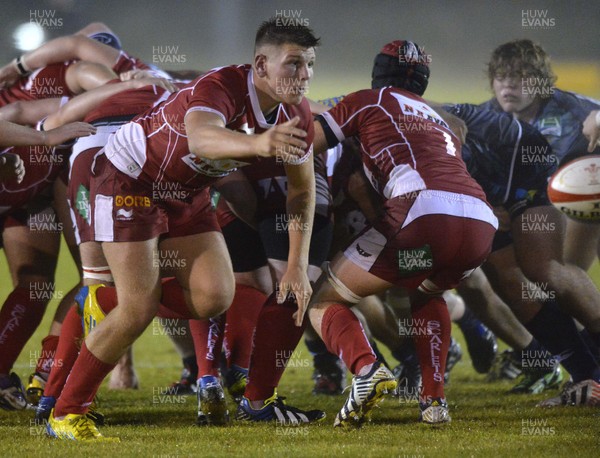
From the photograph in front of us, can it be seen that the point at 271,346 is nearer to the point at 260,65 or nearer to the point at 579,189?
the point at 260,65

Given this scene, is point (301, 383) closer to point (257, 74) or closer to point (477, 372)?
point (477, 372)

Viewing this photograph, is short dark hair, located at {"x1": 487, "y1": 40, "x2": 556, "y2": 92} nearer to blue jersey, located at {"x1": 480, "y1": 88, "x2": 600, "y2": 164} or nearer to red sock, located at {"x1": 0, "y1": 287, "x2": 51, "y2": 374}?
blue jersey, located at {"x1": 480, "y1": 88, "x2": 600, "y2": 164}

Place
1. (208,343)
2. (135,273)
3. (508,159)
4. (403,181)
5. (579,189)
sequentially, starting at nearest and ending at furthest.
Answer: (135,273) → (403,181) → (208,343) → (579,189) → (508,159)

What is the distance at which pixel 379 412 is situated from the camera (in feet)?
16.8

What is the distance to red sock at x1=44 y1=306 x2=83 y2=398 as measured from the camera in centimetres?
462

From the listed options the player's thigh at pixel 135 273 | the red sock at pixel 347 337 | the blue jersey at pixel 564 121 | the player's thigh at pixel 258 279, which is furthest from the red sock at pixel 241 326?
the blue jersey at pixel 564 121

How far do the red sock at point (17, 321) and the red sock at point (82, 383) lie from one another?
141cm

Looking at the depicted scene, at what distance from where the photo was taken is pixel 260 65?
4074 millimetres

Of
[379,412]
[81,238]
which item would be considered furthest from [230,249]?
[379,412]

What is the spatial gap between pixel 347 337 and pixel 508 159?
7.25ft

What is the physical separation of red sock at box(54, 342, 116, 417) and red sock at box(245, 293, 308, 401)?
0.81 metres

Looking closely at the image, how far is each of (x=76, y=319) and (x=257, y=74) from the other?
1.56 metres

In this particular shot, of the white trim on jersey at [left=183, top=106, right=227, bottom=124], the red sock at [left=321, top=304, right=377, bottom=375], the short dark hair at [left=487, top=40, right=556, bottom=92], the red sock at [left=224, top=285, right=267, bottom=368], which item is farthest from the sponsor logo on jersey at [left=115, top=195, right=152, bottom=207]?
the short dark hair at [left=487, top=40, right=556, bottom=92]

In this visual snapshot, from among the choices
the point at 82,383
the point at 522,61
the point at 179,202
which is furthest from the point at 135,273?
the point at 522,61
